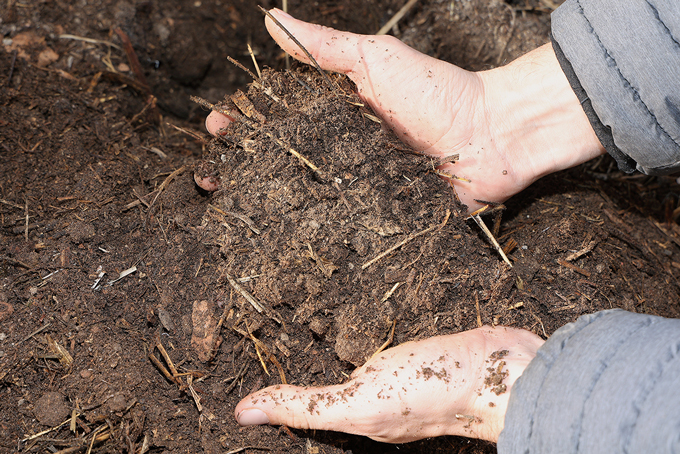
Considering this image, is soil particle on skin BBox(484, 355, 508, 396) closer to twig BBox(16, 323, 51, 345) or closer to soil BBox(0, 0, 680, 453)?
soil BBox(0, 0, 680, 453)

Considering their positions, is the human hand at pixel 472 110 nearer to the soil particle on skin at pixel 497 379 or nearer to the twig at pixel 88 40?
the soil particle on skin at pixel 497 379

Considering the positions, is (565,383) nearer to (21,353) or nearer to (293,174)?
(293,174)

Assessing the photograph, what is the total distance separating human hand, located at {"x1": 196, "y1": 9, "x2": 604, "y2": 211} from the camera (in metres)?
2.04

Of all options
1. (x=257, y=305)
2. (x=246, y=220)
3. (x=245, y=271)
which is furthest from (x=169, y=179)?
(x=257, y=305)

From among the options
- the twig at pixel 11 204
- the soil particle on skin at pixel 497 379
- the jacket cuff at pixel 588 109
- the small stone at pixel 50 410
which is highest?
the twig at pixel 11 204

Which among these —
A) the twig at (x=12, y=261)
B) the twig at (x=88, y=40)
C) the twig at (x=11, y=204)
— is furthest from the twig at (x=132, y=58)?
the twig at (x=12, y=261)

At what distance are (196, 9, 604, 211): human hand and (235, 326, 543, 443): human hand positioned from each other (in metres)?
0.87

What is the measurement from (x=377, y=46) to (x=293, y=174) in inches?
28.9

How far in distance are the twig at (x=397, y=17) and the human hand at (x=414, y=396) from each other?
2341mm

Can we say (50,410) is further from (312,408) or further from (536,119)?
(536,119)

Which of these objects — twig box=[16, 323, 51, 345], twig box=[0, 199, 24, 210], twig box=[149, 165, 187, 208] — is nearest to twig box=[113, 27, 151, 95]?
twig box=[149, 165, 187, 208]

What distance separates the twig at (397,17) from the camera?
3.16 metres

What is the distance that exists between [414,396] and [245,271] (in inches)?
32.6

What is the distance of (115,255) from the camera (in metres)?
1.97
